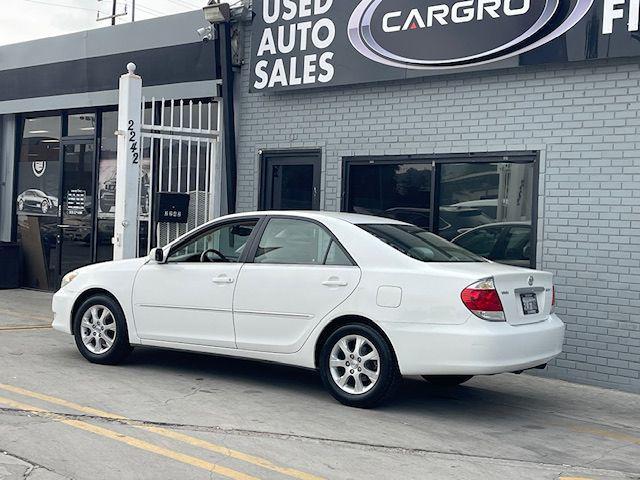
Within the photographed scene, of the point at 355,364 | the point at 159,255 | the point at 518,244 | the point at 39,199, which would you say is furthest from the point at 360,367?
the point at 39,199

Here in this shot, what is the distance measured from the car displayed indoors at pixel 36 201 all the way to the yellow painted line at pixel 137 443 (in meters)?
9.02

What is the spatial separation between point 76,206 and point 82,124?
142 cm

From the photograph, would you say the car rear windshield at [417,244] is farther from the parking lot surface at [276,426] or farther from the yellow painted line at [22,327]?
the yellow painted line at [22,327]

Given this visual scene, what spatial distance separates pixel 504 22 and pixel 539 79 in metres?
0.72

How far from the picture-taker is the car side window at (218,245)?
7.95m

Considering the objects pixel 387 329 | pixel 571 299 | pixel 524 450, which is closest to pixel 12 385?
pixel 387 329

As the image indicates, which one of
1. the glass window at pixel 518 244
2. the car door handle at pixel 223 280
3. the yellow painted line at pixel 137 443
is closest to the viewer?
the yellow painted line at pixel 137 443

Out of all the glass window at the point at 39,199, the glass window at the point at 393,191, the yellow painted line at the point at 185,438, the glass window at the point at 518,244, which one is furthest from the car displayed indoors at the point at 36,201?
the glass window at the point at 518,244

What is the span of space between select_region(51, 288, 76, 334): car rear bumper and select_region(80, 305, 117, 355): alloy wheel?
20 centimetres

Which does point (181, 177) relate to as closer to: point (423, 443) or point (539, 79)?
point (539, 79)

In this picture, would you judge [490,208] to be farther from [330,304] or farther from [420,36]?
[330,304]

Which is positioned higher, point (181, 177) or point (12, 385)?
point (181, 177)

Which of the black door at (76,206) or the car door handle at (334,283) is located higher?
the black door at (76,206)

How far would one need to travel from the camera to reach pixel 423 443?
6145 millimetres
